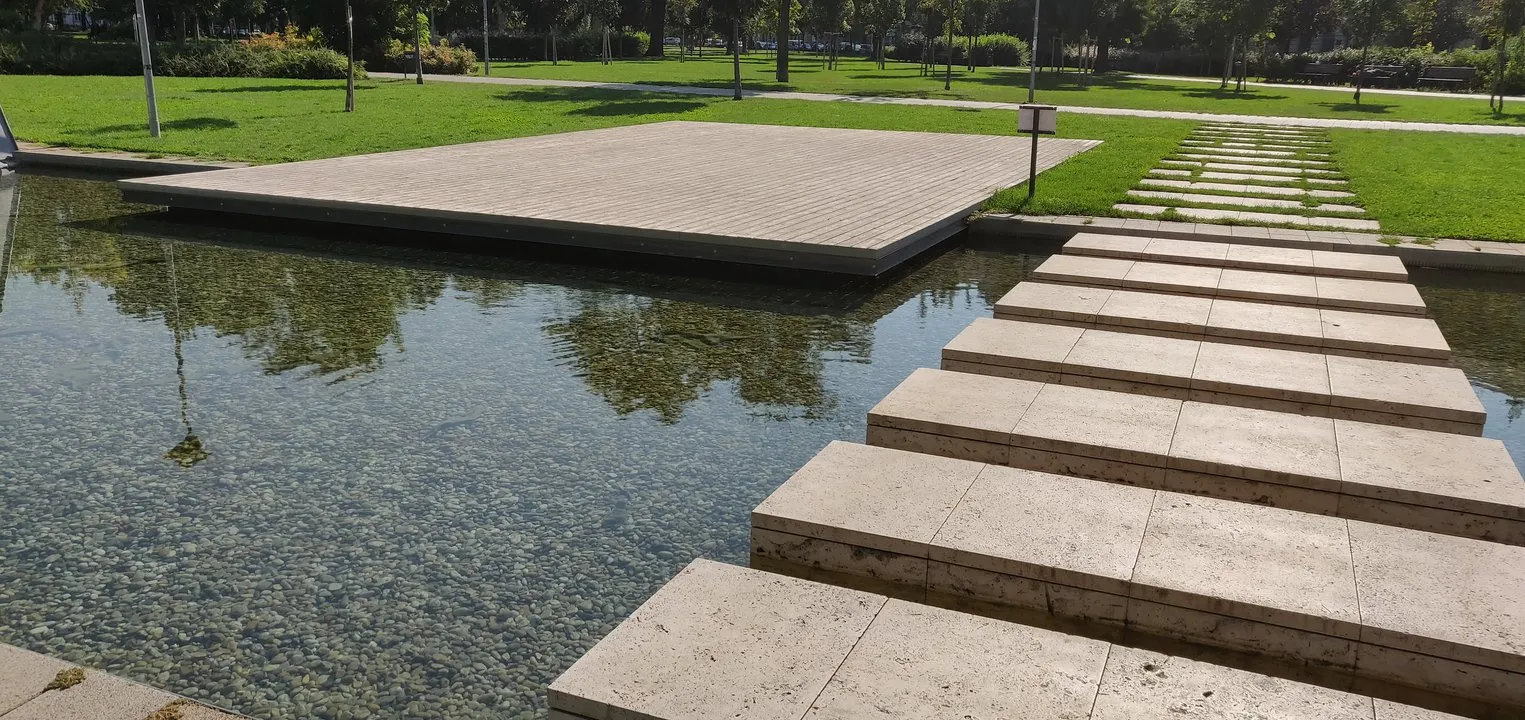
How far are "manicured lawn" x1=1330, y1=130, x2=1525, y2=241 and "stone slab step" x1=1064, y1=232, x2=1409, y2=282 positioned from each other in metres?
1.78

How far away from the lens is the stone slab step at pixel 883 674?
10.4 ft

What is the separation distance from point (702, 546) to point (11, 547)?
113 inches

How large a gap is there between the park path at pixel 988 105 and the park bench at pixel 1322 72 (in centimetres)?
2464

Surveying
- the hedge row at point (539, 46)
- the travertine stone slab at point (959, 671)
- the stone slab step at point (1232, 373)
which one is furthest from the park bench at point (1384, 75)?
the travertine stone slab at point (959, 671)

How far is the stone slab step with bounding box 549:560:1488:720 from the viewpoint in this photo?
316cm

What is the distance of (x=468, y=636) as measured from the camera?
13.3ft

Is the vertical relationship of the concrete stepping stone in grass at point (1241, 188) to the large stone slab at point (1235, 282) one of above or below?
above

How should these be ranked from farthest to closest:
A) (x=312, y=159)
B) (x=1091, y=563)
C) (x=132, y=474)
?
(x=312, y=159) < (x=132, y=474) < (x=1091, y=563)

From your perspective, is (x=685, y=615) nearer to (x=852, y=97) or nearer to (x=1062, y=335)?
(x=1062, y=335)

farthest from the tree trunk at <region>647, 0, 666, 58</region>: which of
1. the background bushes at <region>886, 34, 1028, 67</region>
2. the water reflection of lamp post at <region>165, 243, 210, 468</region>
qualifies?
the water reflection of lamp post at <region>165, 243, 210, 468</region>

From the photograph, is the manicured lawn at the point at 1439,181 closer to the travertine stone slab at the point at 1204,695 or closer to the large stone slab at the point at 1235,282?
the large stone slab at the point at 1235,282

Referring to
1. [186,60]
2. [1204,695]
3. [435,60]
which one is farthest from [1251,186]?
[186,60]

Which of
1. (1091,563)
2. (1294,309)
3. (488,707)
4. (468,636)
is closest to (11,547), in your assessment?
(468,636)

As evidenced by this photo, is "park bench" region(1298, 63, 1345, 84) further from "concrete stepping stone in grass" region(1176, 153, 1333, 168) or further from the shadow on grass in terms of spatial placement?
the shadow on grass
